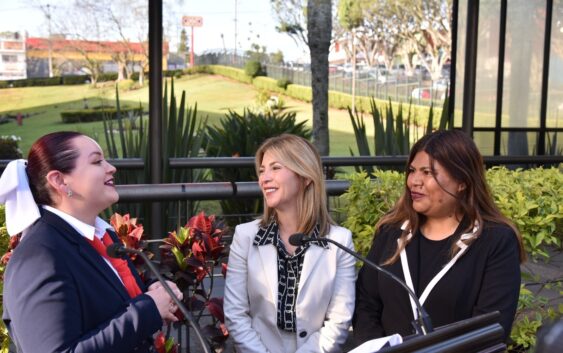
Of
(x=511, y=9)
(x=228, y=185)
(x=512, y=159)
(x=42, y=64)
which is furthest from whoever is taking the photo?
(x=42, y=64)

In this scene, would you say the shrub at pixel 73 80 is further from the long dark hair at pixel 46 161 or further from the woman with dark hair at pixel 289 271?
the long dark hair at pixel 46 161

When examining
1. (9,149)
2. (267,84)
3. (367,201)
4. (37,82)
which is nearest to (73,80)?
(37,82)

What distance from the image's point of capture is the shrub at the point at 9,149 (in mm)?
13136

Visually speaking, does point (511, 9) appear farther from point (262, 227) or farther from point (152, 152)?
point (262, 227)

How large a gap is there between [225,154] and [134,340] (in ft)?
18.4

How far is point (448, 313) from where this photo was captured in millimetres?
2660

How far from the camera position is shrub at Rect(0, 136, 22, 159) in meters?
13.1

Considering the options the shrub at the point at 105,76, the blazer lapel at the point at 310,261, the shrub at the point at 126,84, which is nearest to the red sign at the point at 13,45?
the shrub at the point at 126,84

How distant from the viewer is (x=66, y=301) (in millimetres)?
1911

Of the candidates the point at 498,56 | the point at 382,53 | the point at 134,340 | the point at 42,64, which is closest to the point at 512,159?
the point at 134,340

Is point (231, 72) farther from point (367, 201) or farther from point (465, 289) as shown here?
point (465, 289)

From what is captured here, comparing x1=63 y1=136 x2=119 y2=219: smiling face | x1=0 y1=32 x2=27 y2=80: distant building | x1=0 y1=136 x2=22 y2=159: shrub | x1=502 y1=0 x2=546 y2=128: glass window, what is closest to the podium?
x1=63 y1=136 x2=119 y2=219: smiling face

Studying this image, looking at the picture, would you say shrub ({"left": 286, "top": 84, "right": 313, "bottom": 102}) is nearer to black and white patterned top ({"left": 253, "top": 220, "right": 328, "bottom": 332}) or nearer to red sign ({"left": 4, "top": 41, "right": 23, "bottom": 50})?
red sign ({"left": 4, "top": 41, "right": 23, "bottom": 50})

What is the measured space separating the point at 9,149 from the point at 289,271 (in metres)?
11.7
